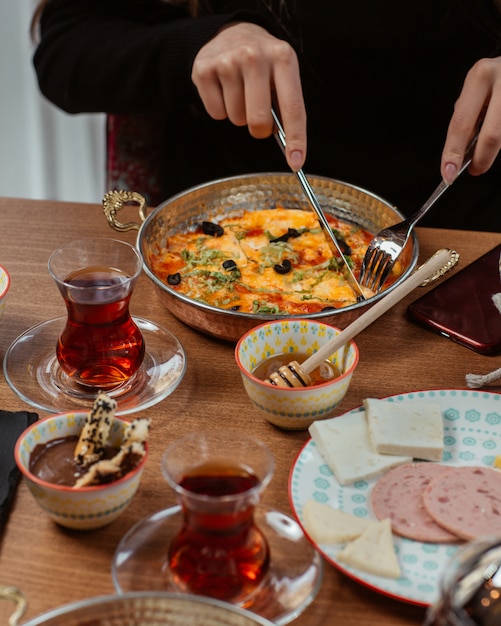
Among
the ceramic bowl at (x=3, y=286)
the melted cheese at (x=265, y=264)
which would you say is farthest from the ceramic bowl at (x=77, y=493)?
the melted cheese at (x=265, y=264)

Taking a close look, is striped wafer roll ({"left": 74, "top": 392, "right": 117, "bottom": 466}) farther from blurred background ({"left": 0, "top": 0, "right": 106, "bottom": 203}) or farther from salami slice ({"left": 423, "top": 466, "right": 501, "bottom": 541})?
blurred background ({"left": 0, "top": 0, "right": 106, "bottom": 203})

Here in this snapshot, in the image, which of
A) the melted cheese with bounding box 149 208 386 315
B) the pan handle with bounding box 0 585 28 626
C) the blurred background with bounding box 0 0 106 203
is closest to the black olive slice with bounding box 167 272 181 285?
the melted cheese with bounding box 149 208 386 315

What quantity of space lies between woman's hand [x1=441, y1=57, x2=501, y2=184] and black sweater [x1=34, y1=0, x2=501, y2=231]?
58cm

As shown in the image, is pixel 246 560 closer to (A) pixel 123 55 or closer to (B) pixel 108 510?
(B) pixel 108 510

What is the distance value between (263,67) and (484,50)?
2.71ft

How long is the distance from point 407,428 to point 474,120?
721mm

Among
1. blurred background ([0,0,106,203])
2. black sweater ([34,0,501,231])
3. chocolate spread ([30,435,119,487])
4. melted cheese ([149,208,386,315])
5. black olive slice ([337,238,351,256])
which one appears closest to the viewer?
chocolate spread ([30,435,119,487])

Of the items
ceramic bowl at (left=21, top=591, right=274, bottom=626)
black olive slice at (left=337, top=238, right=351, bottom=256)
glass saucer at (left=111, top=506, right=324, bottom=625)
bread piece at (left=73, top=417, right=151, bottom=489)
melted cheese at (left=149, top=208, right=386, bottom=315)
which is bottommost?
melted cheese at (left=149, top=208, right=386, bottom=315)

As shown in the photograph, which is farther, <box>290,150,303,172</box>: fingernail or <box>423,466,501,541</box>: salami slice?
<box>290,150,303,172</box>: fingernail

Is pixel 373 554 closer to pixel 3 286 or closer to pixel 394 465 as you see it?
pixel 394 465

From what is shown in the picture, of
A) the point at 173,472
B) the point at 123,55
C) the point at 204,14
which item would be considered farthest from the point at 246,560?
the point at 204,14

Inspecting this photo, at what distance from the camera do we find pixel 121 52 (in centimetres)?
206

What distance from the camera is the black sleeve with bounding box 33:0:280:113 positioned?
1.92 metres

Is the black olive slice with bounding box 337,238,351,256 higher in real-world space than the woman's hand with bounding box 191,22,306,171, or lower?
lower
